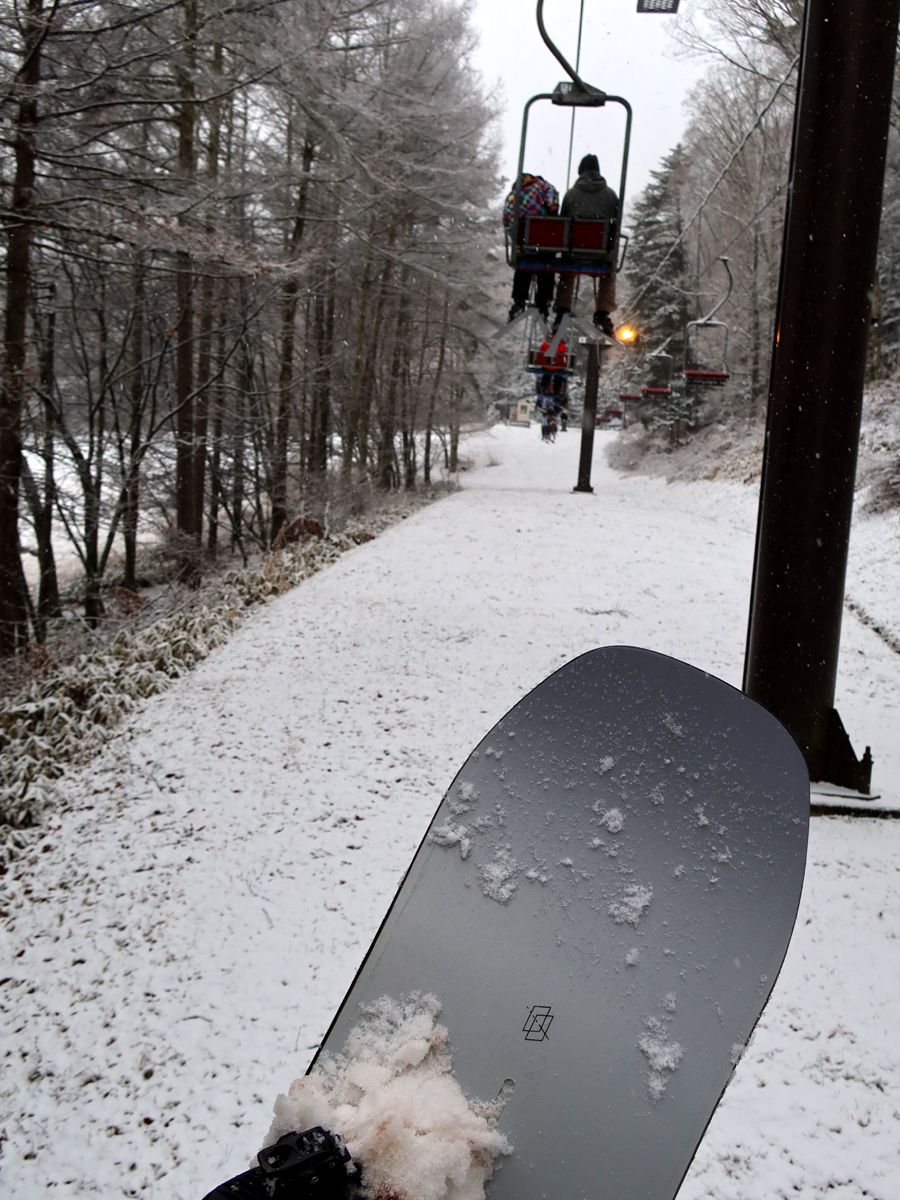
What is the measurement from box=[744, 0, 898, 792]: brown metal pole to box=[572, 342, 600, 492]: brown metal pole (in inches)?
445

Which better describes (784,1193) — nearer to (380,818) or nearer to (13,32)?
(380,818)

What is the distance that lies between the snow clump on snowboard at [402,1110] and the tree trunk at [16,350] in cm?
536

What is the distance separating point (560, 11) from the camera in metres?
4.79

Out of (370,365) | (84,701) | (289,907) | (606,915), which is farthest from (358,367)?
(606,915)

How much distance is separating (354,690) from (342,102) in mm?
5114

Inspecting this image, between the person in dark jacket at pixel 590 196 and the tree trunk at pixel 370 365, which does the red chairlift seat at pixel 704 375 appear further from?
the person in dark jacket at pixel 590 196

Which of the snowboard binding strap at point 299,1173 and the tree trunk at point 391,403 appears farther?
the tree trunk at point 391,403

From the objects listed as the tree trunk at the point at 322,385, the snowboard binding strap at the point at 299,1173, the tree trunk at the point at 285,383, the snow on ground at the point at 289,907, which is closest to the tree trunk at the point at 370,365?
the tree trunk at the point at 322,385

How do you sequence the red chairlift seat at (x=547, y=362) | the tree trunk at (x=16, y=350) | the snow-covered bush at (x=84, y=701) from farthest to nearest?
1. the red chairlift seat at (x=547, y=362)
2. the tree trunk at (x=16, y=350)
3. the snow-covered bush at (x=84, y=701)

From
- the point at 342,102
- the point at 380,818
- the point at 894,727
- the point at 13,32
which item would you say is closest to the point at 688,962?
the point at 380,818

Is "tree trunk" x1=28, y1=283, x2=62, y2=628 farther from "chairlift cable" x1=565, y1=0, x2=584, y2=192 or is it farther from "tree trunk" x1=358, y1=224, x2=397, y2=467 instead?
"tree trunk" x1=358, y1=224, x2=397, y2=467

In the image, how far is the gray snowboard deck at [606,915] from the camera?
140cm

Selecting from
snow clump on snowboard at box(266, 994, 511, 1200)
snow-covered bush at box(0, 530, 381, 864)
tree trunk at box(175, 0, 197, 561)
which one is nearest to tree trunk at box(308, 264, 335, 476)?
tree trunk at box(175, 0, 197, 561)

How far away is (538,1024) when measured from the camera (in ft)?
5.04
